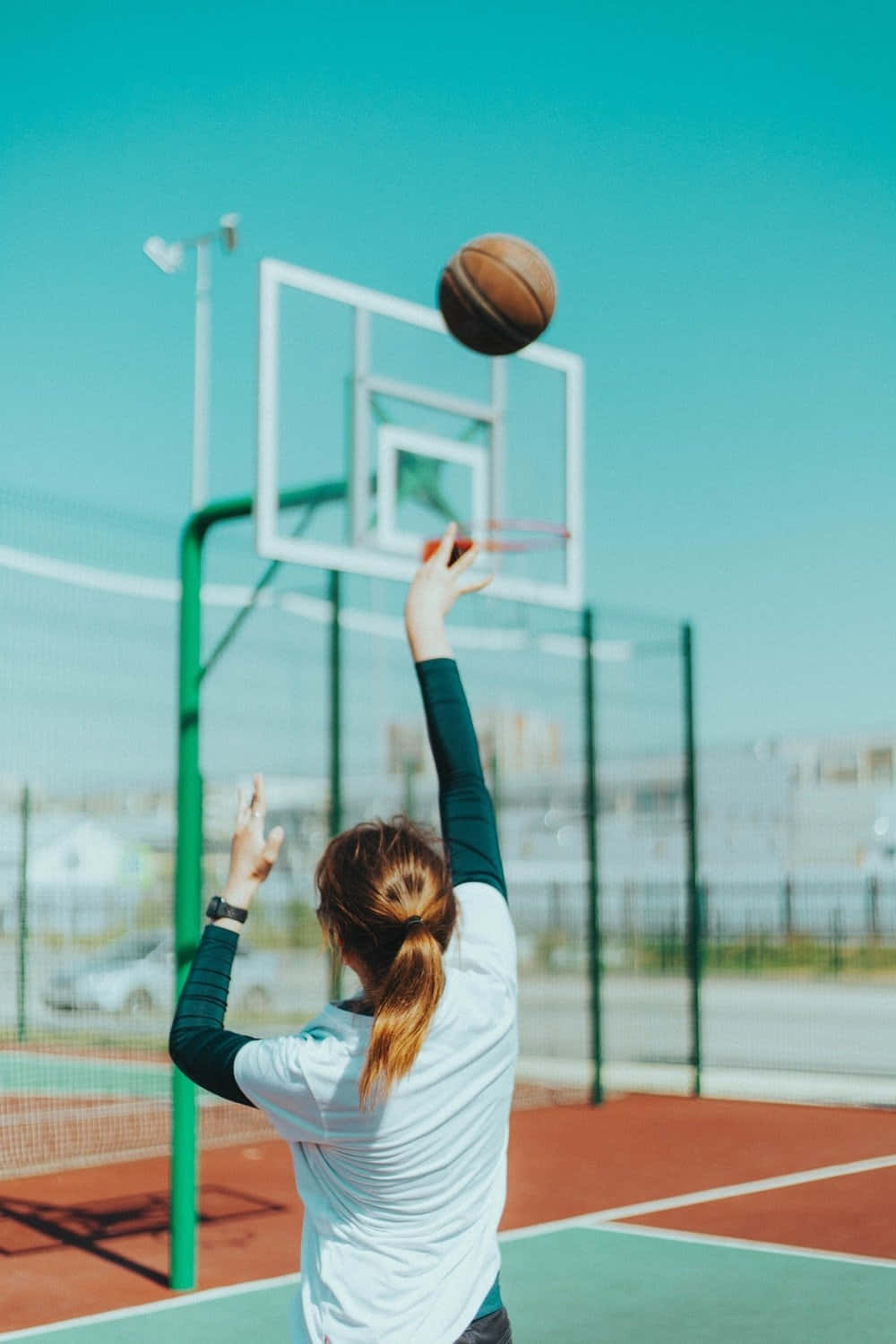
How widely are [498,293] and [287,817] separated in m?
8.09

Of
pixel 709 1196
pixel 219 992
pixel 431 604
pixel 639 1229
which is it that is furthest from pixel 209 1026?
pixel 709 1196

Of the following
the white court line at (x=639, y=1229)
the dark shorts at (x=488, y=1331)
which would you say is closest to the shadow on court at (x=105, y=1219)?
the white court line at (x=639, y=1229)

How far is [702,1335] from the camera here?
5.24 metres

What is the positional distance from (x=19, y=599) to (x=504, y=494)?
278 cm

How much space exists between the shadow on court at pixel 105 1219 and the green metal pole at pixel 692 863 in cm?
480

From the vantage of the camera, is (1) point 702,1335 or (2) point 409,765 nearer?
(1) point 702,1335

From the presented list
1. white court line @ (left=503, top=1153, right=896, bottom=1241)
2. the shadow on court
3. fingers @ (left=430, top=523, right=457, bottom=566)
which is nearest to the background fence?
the shadow on court

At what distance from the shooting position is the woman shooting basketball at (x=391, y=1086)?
6.21 ft

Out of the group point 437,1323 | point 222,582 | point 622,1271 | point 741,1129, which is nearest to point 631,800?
point 741,1129

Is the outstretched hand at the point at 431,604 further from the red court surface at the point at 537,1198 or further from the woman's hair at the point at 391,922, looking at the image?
the red court surface at the point at 537,1198

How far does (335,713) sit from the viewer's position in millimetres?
10367

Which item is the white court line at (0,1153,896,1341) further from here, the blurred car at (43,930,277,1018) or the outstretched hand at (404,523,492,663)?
the blurred car at (43,930,277,1018)

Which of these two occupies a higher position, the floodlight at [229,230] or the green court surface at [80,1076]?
the floodlight at [229,230]

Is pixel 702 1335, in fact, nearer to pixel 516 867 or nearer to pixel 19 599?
pixel 19 599
